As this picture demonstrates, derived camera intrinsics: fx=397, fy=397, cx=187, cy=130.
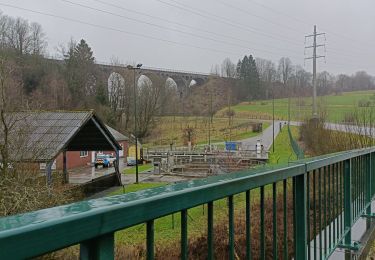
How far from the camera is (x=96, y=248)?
0.92 metres

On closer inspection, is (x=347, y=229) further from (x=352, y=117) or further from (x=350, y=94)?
(x=350, y=94)

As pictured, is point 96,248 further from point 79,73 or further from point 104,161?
point 79,73

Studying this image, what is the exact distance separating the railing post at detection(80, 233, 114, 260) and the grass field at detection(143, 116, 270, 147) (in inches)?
1973

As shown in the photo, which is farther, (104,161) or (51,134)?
(104,161)

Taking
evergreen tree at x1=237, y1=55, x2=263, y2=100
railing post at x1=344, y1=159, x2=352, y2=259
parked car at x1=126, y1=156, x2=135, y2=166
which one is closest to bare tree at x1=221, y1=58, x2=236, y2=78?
evergreen tree at x1=237, y1=55, x2=263, y2=100

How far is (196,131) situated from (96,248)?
56353mm

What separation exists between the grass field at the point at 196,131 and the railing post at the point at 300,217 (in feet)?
160

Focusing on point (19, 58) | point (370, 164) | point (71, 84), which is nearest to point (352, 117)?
point (370, 164)

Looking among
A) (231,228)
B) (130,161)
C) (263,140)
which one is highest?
(231,228)

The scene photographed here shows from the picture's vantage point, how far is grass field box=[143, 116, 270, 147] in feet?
177

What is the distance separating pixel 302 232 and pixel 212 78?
208ft

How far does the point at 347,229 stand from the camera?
373 centimetres

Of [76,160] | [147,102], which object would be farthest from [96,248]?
[147,102]

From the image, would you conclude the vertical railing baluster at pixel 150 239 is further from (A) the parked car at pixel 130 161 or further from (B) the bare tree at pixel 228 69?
(B) the bare tree at pixel 228 69
